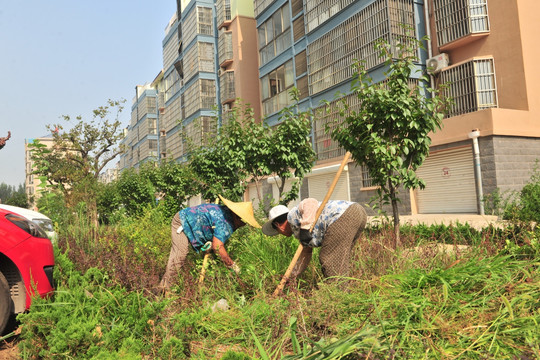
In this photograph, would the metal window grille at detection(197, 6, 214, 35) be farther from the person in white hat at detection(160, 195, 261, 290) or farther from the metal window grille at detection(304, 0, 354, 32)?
the person in white hat at detection(160, 195, 261, 290)

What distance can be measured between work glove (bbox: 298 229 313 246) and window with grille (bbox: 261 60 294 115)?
1949 cm

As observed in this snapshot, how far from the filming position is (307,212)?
14.4ft

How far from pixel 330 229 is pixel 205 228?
1637 mm

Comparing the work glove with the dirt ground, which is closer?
the dirt ground

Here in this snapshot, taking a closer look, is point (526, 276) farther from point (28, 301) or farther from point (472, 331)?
point (28, 301)

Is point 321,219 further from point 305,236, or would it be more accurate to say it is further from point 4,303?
point 4,303

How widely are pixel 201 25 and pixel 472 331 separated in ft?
112

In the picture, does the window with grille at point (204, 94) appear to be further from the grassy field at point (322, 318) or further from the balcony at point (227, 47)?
the grassy field at point (322, 318)

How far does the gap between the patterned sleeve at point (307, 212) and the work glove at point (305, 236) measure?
0.35ft

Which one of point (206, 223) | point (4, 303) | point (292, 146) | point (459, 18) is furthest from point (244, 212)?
point (459, 18)

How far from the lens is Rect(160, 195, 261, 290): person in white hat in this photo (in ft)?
17.0

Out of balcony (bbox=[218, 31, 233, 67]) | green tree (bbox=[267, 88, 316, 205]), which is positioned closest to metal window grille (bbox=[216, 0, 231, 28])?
balcony (bbox=[218, 31, 233, 67])

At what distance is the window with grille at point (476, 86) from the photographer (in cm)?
1542

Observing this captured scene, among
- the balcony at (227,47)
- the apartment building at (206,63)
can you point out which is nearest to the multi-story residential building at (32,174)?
the apartment building at (206,63)
